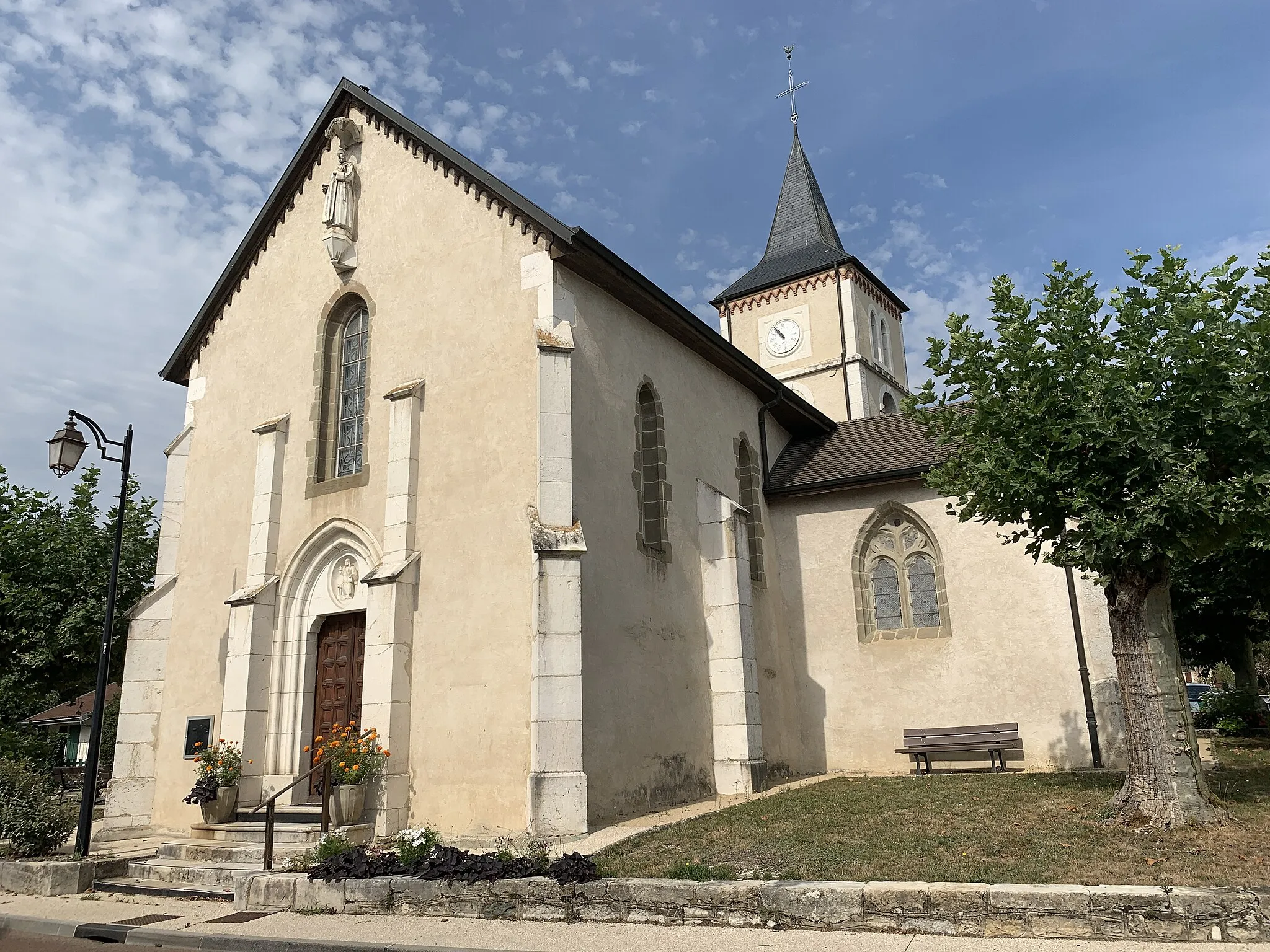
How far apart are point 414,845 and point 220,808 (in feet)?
16.7

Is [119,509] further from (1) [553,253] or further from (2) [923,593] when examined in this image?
(2) [923,593]

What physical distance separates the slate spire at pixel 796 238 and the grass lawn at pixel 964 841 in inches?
848

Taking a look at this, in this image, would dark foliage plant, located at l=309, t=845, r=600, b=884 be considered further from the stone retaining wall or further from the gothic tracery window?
the gothic tracery window

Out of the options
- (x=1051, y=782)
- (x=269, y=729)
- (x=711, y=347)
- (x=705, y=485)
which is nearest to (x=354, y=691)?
(x=269, y=729)

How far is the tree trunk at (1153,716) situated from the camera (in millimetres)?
8555

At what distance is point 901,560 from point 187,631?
39.4 ft

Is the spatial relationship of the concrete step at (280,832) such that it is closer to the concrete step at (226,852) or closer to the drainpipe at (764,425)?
the concrete step at (226,852)

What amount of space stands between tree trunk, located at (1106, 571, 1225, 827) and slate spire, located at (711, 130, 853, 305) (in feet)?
71.5

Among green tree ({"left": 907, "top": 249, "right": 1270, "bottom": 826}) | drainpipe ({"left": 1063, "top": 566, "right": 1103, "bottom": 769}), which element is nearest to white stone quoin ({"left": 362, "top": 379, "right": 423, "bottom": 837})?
green tree ({"left": 907, "top": 249, "right": 1270, "bottom": 826})

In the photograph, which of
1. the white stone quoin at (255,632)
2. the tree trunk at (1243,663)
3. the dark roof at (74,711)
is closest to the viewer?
the white stone quoin at (255,632)

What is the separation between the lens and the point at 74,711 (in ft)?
121

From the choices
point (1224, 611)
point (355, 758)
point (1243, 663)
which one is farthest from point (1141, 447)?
point (1243, 663)

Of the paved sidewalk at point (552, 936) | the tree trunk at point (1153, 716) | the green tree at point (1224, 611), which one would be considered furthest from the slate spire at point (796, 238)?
the paved sidewalk at point (552, 936)

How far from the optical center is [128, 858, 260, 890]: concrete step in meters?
9.70
